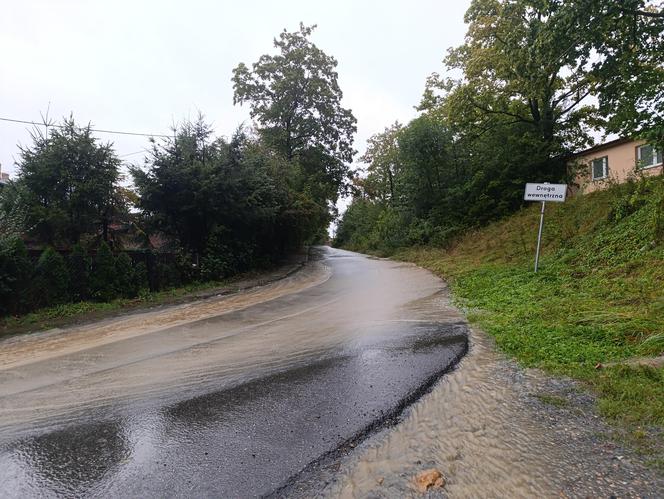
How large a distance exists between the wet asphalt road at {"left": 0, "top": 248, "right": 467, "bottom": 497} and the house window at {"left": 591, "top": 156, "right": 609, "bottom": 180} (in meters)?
19.0

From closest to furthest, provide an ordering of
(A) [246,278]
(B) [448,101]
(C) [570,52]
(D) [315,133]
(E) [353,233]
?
A: (C) [570,52] < (A) [246,278] < (B) [448,101] < (D) [315,133] < (E) [353,233]

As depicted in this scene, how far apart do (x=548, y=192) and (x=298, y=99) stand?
25.1m

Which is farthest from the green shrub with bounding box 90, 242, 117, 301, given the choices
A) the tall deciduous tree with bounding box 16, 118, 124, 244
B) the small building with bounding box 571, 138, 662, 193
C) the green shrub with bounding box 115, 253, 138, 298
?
the small building with bounding box 571, 138, 662, 193

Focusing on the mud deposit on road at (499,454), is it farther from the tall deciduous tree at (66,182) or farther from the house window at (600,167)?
the house window at (600,167)

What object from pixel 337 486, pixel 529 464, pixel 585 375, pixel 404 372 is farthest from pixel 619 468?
pixel 404 372

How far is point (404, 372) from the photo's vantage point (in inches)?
187

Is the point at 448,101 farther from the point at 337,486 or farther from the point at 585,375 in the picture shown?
the point at 337,486

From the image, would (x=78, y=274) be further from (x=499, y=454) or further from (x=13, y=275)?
(x=499, y=454)

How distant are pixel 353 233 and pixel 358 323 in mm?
Result: 38931

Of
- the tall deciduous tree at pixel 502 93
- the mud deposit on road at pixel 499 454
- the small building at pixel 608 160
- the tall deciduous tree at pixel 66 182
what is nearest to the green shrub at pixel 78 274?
the tall deciduous tree at pixel 66 182

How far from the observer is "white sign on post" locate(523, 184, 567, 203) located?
10031 mm

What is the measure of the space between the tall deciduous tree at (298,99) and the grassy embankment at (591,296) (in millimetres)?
19112

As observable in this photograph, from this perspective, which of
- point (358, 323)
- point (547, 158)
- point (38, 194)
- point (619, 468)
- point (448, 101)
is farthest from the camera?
point (448, 101)

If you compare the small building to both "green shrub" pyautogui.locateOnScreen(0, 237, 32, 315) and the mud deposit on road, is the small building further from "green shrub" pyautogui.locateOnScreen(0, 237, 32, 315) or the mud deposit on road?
"green shrub" pyautogui.locateOnScreen(0, 237, 32, 315)
